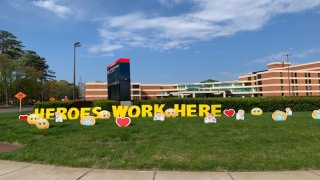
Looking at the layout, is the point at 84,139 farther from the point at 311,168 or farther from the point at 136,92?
the point at 136,92

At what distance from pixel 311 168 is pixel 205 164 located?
2316 millimetres

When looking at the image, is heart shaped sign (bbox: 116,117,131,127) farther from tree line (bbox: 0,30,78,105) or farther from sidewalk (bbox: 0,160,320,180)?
tree line (bbox: 0,30,78,105)

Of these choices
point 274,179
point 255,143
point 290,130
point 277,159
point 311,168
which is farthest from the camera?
point 290,130

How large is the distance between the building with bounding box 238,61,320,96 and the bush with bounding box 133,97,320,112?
8561 cm

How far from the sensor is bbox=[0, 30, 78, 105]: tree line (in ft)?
247

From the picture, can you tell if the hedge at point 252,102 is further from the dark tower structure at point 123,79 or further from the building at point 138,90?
the building at point 138,90

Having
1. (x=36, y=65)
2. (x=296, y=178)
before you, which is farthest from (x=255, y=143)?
(x=36, y=65)

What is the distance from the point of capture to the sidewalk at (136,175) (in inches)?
261

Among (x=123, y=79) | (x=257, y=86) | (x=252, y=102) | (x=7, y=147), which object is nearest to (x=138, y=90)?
(x=257, y=86)

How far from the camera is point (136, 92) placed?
441 ft

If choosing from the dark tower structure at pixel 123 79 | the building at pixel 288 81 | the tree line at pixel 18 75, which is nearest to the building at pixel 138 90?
the tree line at pixel 18 75

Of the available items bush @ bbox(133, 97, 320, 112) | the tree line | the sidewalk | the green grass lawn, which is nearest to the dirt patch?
the green grass lawn

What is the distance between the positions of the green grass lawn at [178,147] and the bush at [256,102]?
10.6 m

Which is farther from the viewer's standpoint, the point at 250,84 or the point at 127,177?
the point at 250,84
